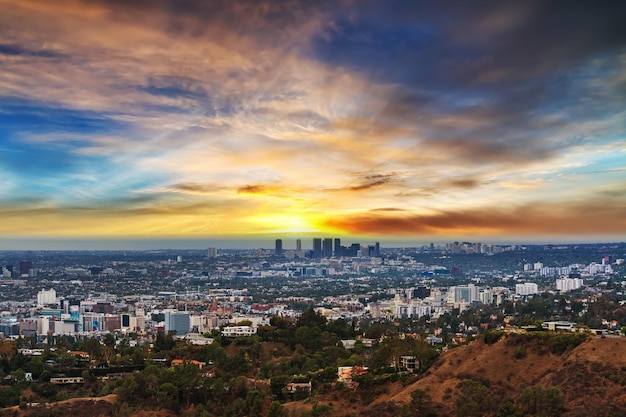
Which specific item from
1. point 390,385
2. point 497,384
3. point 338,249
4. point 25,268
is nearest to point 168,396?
point 390,385

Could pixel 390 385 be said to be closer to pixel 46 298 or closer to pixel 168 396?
pixel 168 396

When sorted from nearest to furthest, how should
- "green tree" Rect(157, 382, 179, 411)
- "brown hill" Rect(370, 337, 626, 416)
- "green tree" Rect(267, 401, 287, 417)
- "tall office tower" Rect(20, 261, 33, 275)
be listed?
"brown hill" Rect(370, 337, 626, 416), "green tree" Rect(267, 401, 287, 417), "green tree" Rect(157, 382, 179, 411), "tall office tower" Rect(20, 261, 33, 275)

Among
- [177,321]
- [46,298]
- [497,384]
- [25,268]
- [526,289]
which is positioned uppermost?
[25,268]

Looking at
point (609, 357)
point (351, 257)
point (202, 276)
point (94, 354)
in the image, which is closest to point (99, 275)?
point (202, 276)

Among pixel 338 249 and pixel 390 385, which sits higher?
pixel 338 249

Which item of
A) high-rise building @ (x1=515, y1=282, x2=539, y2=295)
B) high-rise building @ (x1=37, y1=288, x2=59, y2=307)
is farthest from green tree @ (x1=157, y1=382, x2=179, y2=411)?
high-rise building @ (x1=37, y1=288, x2=59, y2=307)

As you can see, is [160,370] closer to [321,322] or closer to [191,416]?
[191,416]

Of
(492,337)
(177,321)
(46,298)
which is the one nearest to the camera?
(492,337)

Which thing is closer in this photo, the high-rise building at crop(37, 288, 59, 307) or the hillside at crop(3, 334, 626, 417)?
the hillside at crop(3, 334, 626, 417)

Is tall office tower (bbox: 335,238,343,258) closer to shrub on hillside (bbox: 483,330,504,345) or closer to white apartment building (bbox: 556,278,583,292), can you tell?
white apartment building (bbox: 556,278,583,292)
